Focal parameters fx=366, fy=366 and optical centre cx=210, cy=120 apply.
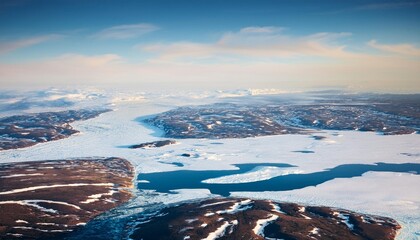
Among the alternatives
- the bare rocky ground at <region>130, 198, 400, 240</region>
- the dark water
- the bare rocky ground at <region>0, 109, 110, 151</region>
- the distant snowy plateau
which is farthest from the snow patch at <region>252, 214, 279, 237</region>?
the bare rocky ground at <region>0, 109, 110, 151</region>

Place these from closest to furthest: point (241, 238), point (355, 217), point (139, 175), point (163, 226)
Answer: point (241, 238) < point (163, 226) < point (355, 217) < point (139, 175)

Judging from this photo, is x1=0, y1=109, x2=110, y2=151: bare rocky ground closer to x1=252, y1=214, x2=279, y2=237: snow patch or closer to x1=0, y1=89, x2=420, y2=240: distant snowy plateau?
x1=0, y1=89, x2=420, y2=240: distant snowy plateau

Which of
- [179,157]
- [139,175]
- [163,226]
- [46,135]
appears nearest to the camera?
[163,226]

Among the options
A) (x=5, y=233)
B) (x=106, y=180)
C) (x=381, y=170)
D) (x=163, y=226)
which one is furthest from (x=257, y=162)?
(x=5, y=233)

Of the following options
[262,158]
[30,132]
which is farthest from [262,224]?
[30,132]

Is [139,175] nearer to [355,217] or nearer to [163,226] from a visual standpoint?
[163,226]

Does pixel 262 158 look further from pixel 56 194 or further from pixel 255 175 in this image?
pixel 56 194

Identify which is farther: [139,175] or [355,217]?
[139,175]
